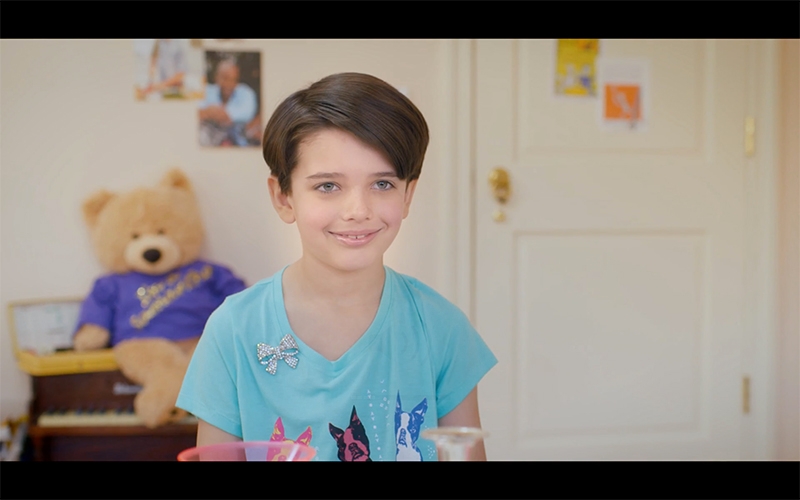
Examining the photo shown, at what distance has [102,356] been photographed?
1600 millimetres

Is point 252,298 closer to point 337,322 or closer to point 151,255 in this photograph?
point 337,322

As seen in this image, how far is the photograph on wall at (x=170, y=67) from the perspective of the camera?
165 cm

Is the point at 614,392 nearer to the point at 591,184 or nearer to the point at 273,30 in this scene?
the point at 591,184

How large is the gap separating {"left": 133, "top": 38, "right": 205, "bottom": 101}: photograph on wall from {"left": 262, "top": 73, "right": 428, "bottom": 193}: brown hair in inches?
41.0

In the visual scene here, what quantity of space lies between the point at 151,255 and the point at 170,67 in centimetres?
40

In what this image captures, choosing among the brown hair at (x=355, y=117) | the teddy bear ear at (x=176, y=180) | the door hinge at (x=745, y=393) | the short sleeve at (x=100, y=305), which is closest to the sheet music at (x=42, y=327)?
the short sleeve at (x=100, y=305)

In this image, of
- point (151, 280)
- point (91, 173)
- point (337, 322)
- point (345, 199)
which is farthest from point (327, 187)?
point (91, 173)

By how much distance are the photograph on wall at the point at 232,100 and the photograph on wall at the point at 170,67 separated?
29 mm

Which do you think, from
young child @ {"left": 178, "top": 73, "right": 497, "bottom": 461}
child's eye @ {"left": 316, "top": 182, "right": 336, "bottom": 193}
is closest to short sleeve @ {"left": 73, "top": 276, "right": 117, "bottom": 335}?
young child @ {"left": 178, "top": 73, "right": 497, "bottom": 461}

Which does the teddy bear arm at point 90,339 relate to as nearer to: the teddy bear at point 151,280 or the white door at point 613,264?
the teddy bear at point 151,280

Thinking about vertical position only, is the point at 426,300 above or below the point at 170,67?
below

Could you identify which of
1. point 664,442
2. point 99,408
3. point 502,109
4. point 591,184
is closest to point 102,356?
point 99,408

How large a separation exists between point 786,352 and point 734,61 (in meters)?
0.64

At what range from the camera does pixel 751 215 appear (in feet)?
5.70
